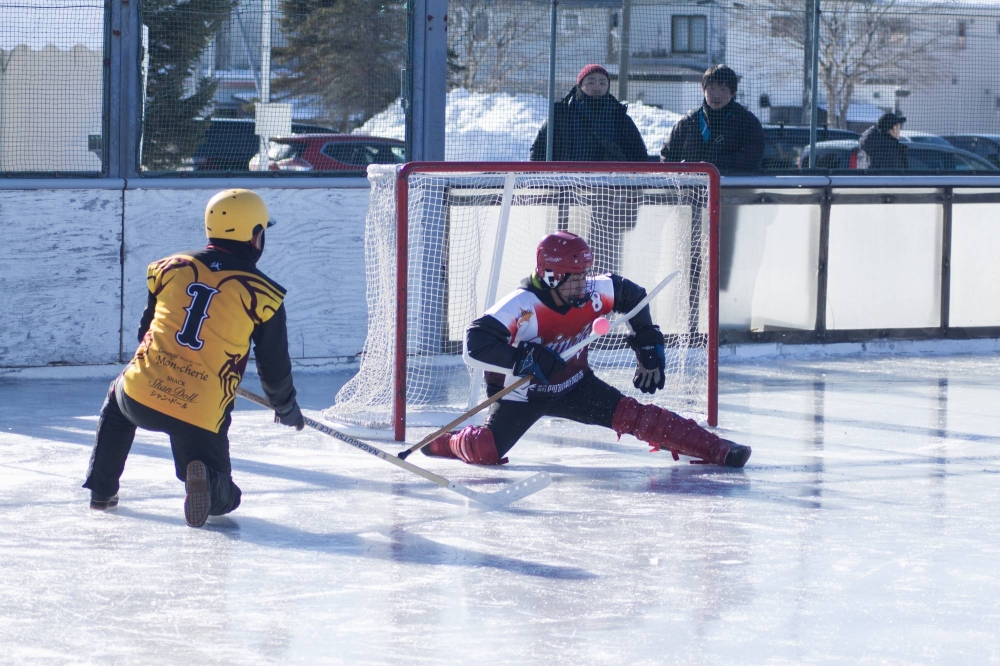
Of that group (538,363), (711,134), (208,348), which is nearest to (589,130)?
(711,134)

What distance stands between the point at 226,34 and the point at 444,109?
1.25 m

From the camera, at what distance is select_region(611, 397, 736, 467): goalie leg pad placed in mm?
5082

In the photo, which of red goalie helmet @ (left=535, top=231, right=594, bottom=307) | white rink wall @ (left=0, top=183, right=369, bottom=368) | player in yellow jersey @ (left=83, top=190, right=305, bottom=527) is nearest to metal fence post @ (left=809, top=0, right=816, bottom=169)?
white rink wall @ (left=0, top=183, right=369, bottom=368)

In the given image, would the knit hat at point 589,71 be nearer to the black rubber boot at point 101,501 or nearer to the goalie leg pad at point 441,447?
the goalie leg pad at point 441,447

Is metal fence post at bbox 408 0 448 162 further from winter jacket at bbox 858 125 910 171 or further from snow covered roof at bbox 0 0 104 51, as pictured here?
winter jacket at bbox 858 125 910 171

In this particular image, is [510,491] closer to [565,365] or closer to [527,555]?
[565,365]

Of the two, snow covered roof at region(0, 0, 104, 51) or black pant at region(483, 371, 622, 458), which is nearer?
black pant at region(483, 371, 622, 458)

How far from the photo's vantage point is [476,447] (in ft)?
16.9

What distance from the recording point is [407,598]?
3555 millimetres

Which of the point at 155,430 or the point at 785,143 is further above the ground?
the point at 785,143

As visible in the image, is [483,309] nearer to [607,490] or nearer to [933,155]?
[607,490]

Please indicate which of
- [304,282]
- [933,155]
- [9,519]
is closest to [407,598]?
[9,519]

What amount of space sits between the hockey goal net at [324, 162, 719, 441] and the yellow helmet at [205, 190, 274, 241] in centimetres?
139

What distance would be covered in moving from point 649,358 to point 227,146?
9.46 feet
